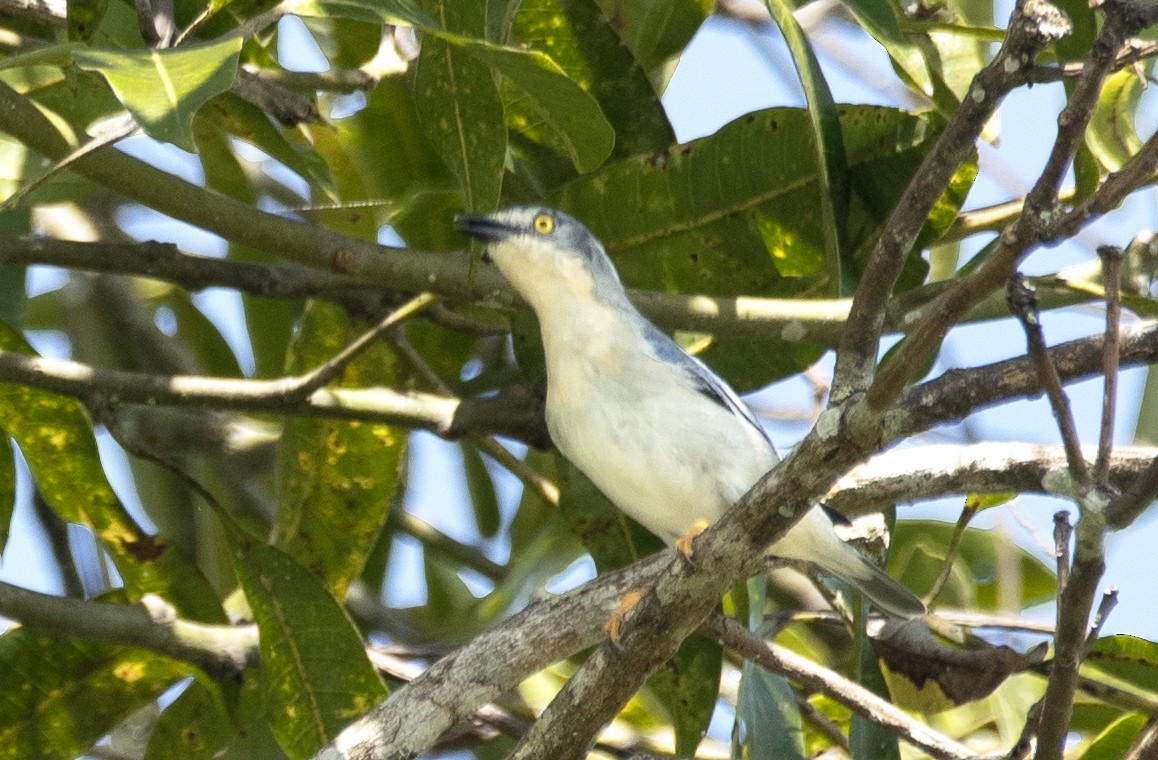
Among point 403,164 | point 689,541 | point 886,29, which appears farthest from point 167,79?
point 403,164

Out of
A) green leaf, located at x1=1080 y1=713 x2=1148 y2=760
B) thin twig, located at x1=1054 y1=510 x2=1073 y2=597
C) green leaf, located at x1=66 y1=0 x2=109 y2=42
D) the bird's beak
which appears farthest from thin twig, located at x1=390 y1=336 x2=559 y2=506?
thin twig, located at x1=1054 y1=510 x2=1073 y2=597

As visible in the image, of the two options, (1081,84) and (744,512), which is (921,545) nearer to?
(744,512)

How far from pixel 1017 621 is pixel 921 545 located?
2.61ft

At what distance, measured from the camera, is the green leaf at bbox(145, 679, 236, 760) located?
3947 millimetres

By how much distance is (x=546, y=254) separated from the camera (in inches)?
152

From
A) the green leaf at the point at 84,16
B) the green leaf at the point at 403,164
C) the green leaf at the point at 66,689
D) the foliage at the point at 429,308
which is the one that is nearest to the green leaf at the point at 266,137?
the foliage at the point at 429,308

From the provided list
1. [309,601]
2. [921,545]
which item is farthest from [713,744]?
[309,601]

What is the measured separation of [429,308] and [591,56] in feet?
2.72

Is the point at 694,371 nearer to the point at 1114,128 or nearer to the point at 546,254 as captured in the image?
the point at 546,254

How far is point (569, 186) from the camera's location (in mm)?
3988

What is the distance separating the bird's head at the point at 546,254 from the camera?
3801 millimetres

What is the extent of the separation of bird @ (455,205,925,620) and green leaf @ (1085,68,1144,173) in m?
1.16

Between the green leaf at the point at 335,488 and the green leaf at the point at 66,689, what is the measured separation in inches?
19.4

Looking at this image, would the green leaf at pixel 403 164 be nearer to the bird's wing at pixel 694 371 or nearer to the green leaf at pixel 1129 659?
the bird's wing at pixel 694 371
